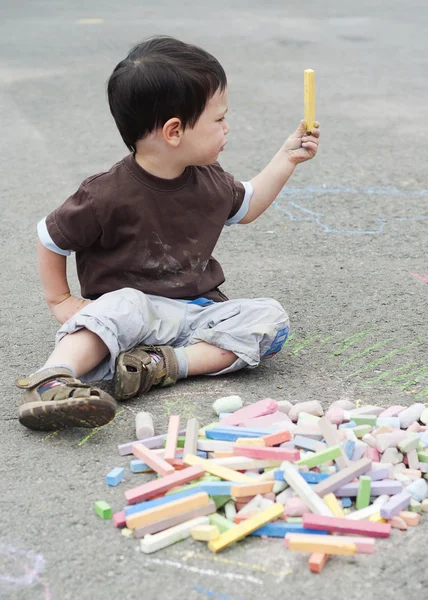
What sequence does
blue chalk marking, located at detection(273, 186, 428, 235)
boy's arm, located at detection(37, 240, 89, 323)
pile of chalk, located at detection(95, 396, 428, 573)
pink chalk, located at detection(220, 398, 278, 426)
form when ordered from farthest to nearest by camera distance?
blue chalk marking, located at detection(273, 186, 428, 235) → boy's arm, located at detection(37, 240, 89, 323) → pink chalk, located at detection(220, 398, 278, 426) → pile of chalk, located at detection(95, 396, 428, 573)

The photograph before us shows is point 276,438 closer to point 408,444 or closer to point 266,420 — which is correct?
point 266,420

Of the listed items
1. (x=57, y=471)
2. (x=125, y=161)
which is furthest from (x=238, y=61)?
(x=57, y=471)

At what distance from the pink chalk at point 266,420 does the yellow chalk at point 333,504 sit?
0.37 metres

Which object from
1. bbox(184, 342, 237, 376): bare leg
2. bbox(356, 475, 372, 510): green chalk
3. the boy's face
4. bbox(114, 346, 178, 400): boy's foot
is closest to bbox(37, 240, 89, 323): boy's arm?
bbox(114, 346, 178, 400): boy's foot

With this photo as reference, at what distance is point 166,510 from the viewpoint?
2021 mm

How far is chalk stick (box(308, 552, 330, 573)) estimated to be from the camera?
1.86 meters

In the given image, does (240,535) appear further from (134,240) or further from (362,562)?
(134,240)

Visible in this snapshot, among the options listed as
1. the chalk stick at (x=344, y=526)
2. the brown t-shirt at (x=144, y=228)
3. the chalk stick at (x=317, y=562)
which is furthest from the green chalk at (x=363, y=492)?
the brown t-shirt at (x=144, y=228)

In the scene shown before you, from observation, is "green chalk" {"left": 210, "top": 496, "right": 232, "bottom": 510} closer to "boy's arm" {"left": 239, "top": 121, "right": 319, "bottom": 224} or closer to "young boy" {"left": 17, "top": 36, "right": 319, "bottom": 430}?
"young boy" {"left": 17, "top": 36, "right": 319, "bottom": 430}

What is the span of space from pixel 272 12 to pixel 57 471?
30.3ft

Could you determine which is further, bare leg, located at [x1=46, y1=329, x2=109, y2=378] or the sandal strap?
bare leg, located at [x1=46, y1=329, x2=109, y2=378]

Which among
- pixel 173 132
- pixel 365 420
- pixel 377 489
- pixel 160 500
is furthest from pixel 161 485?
pixel 173 132

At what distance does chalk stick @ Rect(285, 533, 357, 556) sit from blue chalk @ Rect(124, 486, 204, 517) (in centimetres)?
27

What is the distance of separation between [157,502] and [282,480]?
0.30 metres
